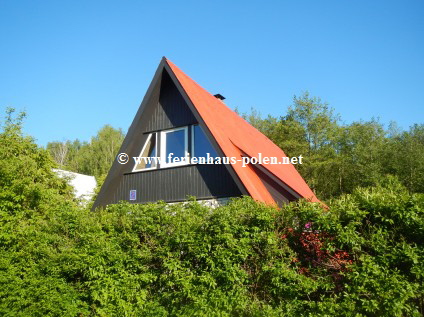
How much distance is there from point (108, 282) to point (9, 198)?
3978 mm

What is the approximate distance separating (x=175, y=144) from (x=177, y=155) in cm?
41

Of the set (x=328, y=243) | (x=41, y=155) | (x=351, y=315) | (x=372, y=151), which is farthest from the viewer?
(x=372, y=151)

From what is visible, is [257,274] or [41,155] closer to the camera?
[257,274]

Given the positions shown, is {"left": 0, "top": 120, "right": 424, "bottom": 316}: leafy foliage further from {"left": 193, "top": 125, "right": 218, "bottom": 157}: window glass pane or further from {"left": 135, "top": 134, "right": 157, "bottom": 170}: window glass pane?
{"left": 135, "top": 134, "right": 157, "bottom": 170}: window glass pane

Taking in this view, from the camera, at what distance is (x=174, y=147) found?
1124 cm

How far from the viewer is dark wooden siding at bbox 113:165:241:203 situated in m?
9.71

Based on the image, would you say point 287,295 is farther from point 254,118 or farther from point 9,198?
point 254,118

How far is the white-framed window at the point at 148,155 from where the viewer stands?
37.8ft

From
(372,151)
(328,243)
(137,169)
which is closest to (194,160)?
(137,169)

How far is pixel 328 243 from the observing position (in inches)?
185

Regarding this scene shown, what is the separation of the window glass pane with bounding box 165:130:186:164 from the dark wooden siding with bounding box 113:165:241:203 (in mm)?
625

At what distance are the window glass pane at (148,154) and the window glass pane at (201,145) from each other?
1614 millimetres

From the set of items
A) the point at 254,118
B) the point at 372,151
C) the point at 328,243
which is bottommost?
the point at 328,243

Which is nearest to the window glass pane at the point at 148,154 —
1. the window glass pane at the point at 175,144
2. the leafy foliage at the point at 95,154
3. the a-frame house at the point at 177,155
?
the a-frame house at the point at 177,155
